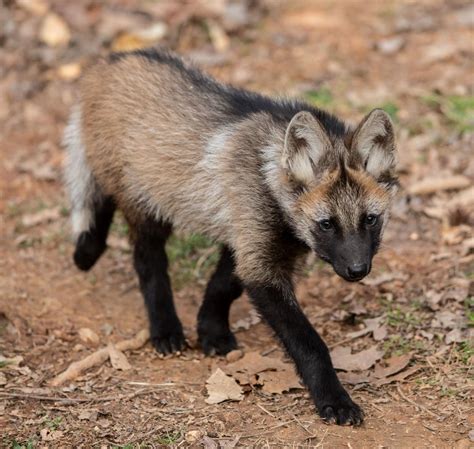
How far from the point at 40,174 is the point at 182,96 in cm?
341

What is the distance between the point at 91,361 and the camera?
5742mm

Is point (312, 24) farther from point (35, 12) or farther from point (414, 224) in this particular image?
point (414, 224)

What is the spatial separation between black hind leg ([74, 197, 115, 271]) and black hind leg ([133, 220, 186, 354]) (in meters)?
0.54

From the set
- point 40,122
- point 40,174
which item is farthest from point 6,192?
point 40,122

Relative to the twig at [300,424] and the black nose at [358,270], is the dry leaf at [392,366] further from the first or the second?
the black nose at [358,270]

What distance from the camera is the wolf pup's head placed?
4910 mm

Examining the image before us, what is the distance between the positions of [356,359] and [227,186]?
1533mm

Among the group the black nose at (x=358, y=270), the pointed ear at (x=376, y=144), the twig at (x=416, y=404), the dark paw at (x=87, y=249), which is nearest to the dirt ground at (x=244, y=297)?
the twig at (x=416, y=404)

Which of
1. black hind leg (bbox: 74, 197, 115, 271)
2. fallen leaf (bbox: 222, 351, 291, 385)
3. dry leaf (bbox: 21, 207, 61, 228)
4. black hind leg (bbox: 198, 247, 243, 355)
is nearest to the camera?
fallen leaf (bbox: 222, 351, 291, 385)

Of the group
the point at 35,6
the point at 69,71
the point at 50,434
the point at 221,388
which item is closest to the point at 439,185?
the point at 221,388

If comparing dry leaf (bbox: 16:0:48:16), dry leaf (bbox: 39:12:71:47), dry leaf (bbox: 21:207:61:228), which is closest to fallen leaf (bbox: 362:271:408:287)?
dry leaf (bbox: 21:207:61:228)

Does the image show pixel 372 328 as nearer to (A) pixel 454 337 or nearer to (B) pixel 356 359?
(B) pixel 356 359

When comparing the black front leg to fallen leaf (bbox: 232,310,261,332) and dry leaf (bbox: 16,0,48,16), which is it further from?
dry leaf (bbox: 16,0,48,16)

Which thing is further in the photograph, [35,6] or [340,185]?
[35,6]
